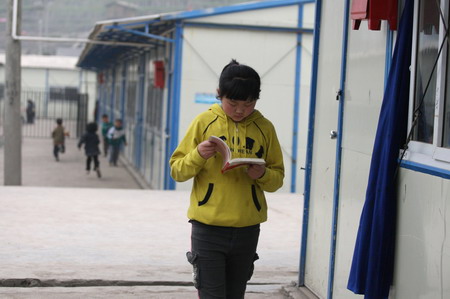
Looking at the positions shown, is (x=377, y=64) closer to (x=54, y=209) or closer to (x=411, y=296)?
(x=411, y=296)

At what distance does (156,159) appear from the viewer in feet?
61.5

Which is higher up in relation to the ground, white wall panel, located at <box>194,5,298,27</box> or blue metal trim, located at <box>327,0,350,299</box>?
white wall panel, located at <box>194,5,298,27</box>

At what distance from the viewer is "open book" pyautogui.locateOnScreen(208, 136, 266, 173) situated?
374 cm

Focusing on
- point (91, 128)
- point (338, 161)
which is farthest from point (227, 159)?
point (91, 128)

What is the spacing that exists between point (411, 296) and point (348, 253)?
1.07m

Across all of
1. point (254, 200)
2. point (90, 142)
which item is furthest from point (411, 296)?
point (90, 142)

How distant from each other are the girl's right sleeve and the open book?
→ 115mm

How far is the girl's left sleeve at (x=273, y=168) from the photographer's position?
4043mm

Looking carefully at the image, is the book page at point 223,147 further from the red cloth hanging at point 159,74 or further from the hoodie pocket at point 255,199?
the red cloth hanging at point 159,74

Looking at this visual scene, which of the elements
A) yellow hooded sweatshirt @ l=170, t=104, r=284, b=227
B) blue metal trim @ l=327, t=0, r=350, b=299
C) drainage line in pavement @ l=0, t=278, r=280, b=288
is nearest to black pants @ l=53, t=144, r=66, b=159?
drainage line in pavement @ l=0, t=278, r=280, b=288

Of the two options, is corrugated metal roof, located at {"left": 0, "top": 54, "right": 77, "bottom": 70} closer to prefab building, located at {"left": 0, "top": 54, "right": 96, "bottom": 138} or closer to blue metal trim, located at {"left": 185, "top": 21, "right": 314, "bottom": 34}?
prefab building, located at {"left": 0, "top": 54, "right": 96, "bottom": 138}

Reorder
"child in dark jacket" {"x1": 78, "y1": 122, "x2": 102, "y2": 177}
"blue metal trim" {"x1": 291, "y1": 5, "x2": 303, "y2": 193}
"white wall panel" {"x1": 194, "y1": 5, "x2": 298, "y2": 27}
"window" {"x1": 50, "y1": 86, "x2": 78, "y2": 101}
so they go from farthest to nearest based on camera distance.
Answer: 1. "window" {"x1": 50, "y1": 86, "x2": 78, "y2": 101}
2. "child in dark jacket" {"x1": 78, "y1": 122, "x2": 102, "y2": 177}
3. "blue metal trim" {"x1": 291, "y1": 5, "x2": 303, "y2": 193}
4. "white wall panel" {"x1": 194, "y1": 5, "x2": 298, "y2": 27}

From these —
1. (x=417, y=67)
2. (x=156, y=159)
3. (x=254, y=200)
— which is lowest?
(x=156, y=159)

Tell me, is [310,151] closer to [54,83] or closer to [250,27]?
[250,27]
